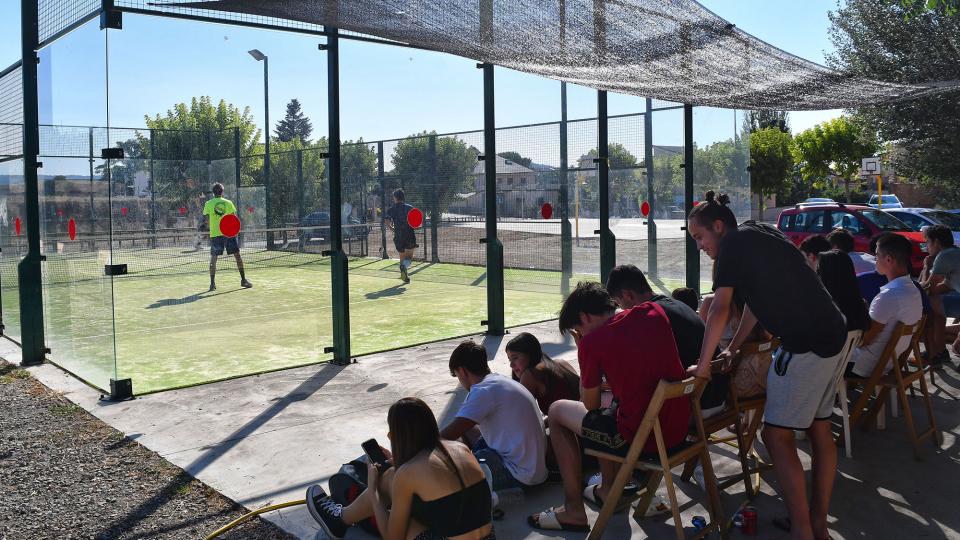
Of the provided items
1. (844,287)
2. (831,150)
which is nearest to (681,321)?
(844,287)

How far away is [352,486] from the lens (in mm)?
3977

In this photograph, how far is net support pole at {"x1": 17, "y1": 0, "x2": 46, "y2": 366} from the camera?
7703mm

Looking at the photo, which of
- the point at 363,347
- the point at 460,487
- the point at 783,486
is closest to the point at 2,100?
the point at 363,347

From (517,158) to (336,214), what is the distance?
3806 mm

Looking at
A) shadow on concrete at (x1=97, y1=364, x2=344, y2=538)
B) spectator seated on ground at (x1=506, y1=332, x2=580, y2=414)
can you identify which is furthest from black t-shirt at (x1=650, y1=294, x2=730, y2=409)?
shadow on concrete at (x1=97, y1=364, x2=344, y2=538)

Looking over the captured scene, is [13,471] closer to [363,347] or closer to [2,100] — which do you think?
[363,347]

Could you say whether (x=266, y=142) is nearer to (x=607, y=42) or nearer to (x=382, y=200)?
(x=382, y=200)

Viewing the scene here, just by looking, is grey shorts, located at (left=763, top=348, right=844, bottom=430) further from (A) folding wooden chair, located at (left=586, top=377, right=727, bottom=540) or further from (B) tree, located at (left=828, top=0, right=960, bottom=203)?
(B) tree, located at (left=828, top=0, right=960, bottom=203)

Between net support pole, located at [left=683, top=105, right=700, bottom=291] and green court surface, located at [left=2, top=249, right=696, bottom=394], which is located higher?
net support pole, located at [left=683, top=105, right=700, bottom=291]

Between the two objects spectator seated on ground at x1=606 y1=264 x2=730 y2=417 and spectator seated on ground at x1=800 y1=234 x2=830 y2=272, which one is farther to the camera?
spectator seated on ground at x1=800 y1=234 x2=830 y2=272

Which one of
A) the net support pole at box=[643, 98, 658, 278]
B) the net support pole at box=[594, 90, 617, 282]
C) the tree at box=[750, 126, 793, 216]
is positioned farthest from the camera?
the tree at box=[750, 126, 793, 216]

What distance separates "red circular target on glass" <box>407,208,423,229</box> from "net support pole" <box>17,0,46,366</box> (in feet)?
13.7

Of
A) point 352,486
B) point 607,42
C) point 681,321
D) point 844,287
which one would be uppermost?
point 607,42

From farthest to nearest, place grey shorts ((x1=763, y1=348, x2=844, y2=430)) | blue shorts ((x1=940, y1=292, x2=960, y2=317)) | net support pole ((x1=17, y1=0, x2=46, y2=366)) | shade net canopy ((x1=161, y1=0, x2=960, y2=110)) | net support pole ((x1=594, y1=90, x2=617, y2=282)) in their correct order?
net support pole ((x1=594, y1=90, x2=617, y2=282)) → blue shorts ((x1=940, y1=292, x2=960, y2=317)) → net support pole ((x1=17, y1=0, x2=46, y2=366)) → shade net canopy ((x1=161, y1=0, x2=960, y2=110)) → grey shorts ((x1=763, y1=348, x2=844, y2=430))
